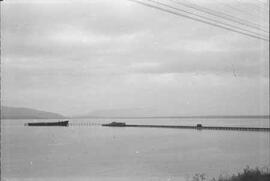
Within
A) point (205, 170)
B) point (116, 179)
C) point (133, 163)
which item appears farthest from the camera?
point (133, 163)

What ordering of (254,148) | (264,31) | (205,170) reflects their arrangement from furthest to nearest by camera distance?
1. (254,148)
2. (205,170)
3. (264,31)

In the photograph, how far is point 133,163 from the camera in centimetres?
4488

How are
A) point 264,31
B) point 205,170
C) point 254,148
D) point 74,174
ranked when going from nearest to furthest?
1. point 264,31
2. point 74,174
3. point 205,170
4. point 254,148

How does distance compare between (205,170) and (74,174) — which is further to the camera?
(205,170)

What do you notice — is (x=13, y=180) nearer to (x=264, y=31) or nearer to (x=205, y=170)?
(x=205, y=170)

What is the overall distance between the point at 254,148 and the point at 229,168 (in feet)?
89.3

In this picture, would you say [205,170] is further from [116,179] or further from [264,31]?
[264,31]

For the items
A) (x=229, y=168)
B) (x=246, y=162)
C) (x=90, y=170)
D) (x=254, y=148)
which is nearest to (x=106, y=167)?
(x=90, y=170)

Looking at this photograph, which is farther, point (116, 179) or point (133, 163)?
point (133, 163)

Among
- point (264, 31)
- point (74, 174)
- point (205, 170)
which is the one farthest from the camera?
point (205, 170)

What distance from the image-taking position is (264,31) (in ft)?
44.7

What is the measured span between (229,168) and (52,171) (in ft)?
71.8

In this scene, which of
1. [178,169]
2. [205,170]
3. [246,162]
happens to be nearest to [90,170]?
[178,169]

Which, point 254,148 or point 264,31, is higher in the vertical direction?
point 264,31
